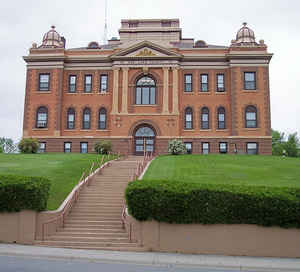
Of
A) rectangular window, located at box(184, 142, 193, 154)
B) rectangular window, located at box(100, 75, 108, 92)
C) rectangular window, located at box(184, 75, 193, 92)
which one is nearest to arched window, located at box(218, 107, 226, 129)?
rectangular window, located at box(184, 142, 193, 154)

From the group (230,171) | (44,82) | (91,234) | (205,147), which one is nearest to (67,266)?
(91,234)

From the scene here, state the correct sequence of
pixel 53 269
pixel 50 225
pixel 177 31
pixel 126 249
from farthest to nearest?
1. pixel 177 31
2. pixel 50 225
3. pixel 126 249
4. pixel 53 269

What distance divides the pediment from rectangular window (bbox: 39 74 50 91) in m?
7.49

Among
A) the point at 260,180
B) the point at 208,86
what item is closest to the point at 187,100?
the point at 208,86

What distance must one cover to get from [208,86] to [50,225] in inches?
1170

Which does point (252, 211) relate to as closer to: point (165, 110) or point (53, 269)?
point (53, 269)

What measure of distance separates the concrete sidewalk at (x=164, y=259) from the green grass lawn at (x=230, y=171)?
6334 millimetres

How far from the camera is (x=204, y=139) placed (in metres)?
40.8

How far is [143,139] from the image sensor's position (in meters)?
40.9

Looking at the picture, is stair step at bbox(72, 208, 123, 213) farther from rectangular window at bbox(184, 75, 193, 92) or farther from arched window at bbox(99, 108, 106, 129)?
rectangular window at bbox(184, 75, 193, 92)

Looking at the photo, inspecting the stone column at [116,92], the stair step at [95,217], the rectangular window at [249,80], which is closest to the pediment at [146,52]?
the stone column at [116,92]

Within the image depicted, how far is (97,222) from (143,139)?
24.5 m

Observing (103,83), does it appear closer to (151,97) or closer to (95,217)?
(151,97)

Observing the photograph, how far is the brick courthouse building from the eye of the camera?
40469 millimetres
